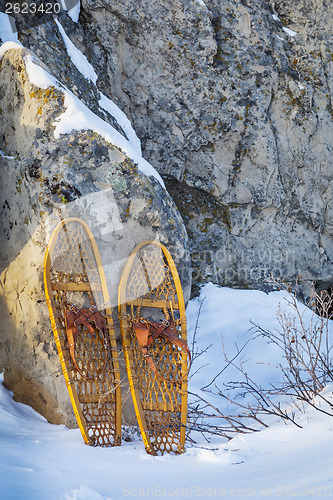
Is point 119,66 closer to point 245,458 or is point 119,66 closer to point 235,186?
point 235,186

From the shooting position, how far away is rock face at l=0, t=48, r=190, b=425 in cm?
344

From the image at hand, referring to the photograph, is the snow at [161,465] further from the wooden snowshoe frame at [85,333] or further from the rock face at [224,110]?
the rock face at [224,110]

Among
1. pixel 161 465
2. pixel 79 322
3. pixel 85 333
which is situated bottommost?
pixel 161 465

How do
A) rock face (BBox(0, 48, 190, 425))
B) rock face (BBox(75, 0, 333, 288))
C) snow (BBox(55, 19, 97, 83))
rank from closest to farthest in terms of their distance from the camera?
rock face (BBox(0, 48, 190, 425)), snow (BBox(55, 19, 97, 83)), rock face (BBox(75, 0, 333, 288))

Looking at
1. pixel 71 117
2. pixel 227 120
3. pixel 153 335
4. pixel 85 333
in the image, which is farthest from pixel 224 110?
pixel 85 333

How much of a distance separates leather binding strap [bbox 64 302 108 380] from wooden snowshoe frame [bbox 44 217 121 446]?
0.03 meters

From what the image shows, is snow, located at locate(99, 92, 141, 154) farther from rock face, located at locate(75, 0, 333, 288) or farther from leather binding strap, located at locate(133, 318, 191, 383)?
leather binding strap, located at locate(133, 318, 191, 383)

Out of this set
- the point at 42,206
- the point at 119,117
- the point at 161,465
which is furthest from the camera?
the point at 119,117

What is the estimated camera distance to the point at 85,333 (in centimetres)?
334

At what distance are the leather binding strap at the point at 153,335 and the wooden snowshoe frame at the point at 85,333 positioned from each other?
210mm

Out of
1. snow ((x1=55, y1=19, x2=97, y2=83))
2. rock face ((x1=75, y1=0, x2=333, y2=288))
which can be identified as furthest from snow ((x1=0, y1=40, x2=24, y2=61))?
rock face ((x1=75, y1=0, x2=333, y2=288))

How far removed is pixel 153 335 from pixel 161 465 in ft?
2.98

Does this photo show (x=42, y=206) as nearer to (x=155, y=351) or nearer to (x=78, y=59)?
(x=155, y=351)

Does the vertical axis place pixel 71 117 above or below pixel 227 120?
below
